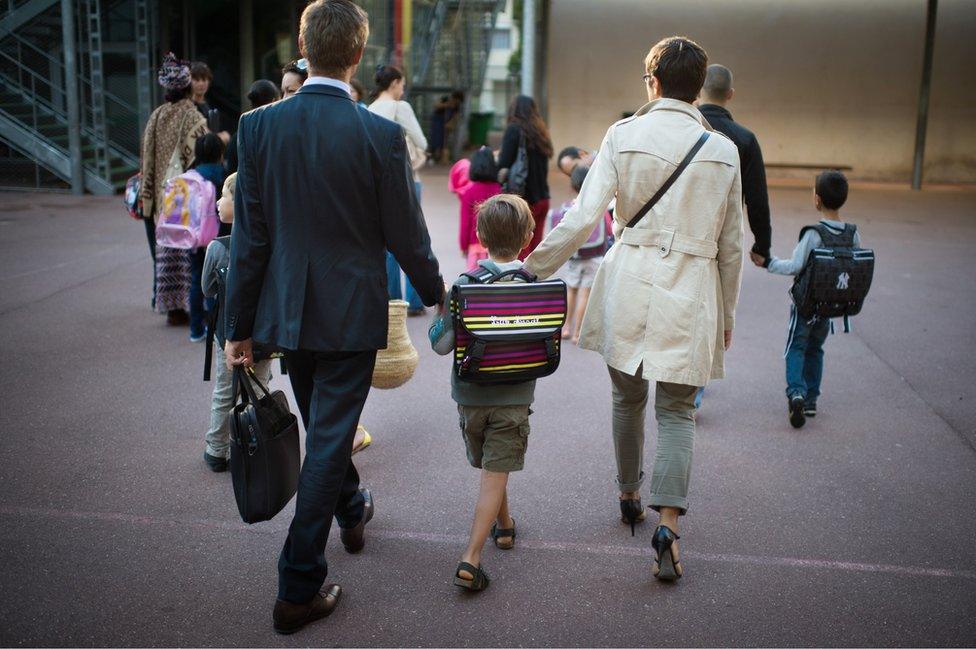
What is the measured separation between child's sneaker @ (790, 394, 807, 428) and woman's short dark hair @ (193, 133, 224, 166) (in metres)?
3.81

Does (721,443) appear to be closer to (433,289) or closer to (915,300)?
(433,289)

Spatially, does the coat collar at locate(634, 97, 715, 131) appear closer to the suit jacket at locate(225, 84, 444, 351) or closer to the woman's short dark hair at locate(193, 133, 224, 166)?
the suit jacket at locate(225, 84, 444, 351)

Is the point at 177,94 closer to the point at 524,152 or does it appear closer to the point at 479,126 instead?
the point at 524,152

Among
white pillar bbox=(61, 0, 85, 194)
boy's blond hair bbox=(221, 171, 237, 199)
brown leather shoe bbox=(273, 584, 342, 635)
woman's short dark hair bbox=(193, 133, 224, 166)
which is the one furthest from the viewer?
white pillar bbox=(61, 0, 85, 194)

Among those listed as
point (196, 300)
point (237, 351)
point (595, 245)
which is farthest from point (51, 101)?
point (237, 351)

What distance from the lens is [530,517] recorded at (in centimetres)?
386

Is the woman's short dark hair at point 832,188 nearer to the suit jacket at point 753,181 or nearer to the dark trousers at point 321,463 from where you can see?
the suit jacket at point 753,181

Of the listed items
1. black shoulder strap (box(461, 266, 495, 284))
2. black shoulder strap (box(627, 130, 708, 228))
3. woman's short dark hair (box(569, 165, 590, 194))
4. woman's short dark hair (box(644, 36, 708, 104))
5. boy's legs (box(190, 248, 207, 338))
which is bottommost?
boy's legs (box(190, 248, 207, 338))

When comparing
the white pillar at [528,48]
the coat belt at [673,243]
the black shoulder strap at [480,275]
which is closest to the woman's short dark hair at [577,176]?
the coat belt at [673,243]

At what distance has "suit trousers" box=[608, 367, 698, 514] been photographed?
3.34 metres

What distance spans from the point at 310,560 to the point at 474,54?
2298cm

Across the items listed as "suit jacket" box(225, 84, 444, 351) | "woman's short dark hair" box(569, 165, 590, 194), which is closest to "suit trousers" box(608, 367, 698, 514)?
"suit jacket" box(225, 84, 444, 351)

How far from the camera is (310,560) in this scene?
2.93 meters

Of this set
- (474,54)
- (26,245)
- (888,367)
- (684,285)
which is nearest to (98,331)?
(26,245)
